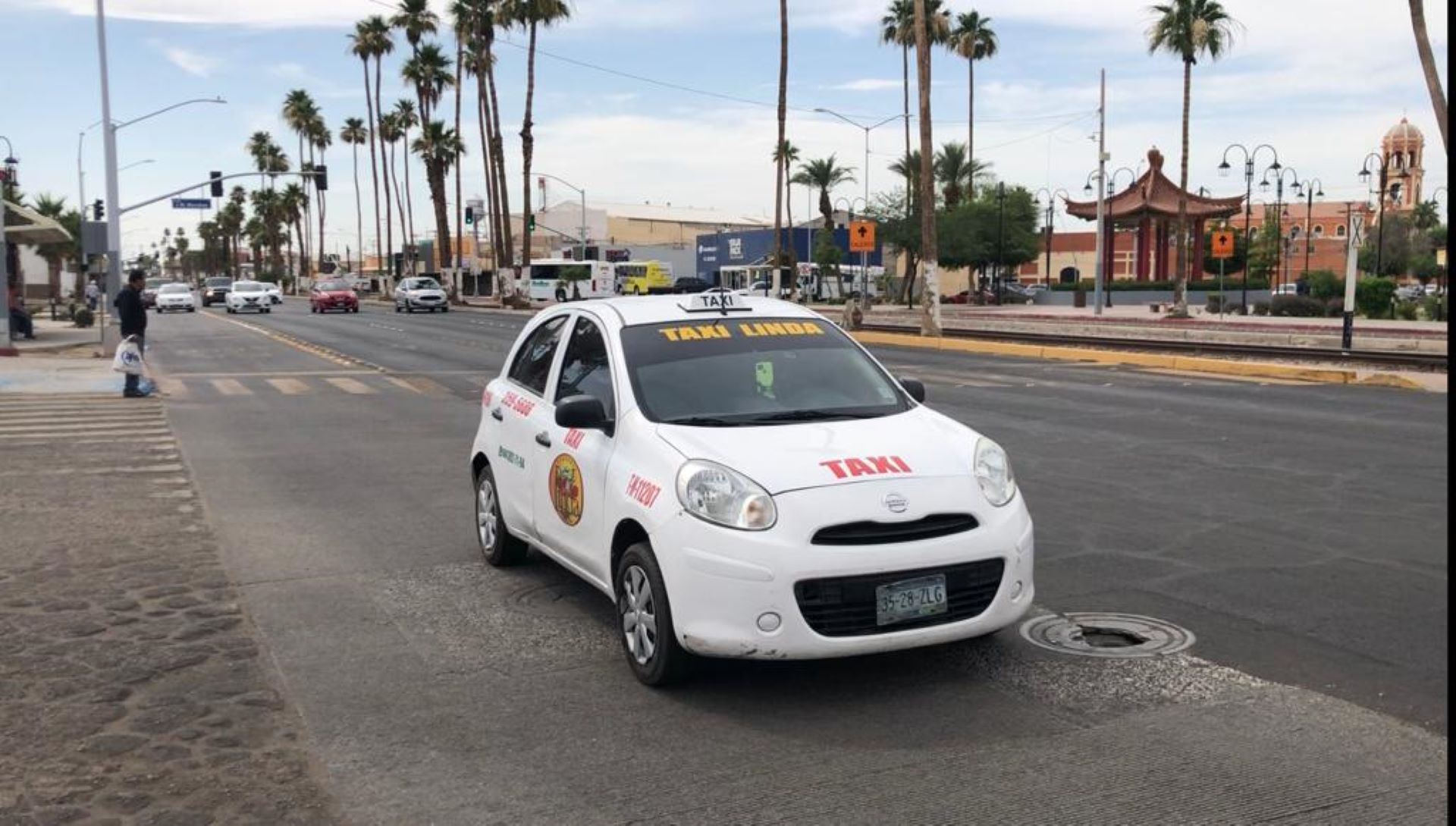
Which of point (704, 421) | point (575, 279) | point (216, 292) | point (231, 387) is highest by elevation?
point (575, 279)

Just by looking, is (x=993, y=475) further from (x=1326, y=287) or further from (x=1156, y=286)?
(x=1156, y=286)

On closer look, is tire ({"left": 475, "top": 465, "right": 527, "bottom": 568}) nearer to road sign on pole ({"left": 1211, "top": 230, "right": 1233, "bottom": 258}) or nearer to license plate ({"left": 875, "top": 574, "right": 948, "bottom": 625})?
license plate ({"left": 875, "top": 574, "right": 948, "bottom": 625})

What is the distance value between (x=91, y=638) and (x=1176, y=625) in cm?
531

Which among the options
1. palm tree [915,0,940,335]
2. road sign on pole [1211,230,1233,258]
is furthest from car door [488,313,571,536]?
road sign on pole [1211,230,1233,258]

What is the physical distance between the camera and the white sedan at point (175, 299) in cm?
6112

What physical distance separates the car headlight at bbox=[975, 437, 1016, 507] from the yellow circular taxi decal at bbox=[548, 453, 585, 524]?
1867mm

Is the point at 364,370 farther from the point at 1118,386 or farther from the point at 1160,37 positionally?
the point at 1160,37

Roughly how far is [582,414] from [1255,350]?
953 inches

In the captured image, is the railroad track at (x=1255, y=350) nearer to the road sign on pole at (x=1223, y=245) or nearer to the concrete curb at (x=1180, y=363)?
the concrete curb at (x=1180, y=363)

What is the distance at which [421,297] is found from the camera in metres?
59.2

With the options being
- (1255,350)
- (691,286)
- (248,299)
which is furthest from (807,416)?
(248,299)

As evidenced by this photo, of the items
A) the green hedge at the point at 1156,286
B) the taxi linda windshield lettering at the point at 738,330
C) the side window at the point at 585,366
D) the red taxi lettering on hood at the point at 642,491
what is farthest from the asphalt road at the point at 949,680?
the green hedge at the point at 1156,286

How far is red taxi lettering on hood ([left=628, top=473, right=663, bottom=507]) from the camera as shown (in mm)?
5297

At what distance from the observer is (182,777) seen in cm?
448
